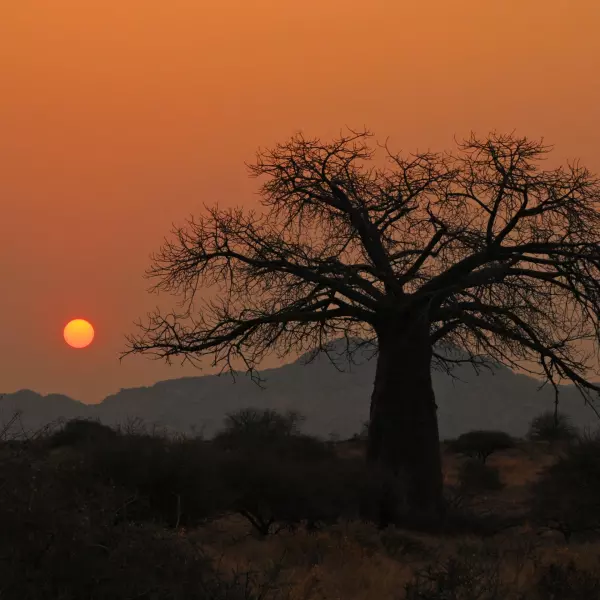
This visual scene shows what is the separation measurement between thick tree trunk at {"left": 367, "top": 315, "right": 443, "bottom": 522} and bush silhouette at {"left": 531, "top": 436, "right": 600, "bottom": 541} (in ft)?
9.42

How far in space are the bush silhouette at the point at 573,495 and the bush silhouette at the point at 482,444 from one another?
58.3 ft

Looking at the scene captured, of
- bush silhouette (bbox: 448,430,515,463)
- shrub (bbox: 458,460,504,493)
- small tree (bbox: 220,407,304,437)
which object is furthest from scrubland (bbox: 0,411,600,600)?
bush silhouette (bbox: 448,430,515,463)

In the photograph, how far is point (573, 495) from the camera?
16.1m

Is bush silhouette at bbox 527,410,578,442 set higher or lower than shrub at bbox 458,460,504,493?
higher

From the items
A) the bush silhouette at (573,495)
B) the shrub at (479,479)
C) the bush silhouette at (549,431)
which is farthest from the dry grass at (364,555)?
the bush silhouette at (549,431)

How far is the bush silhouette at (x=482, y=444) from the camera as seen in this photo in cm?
3512

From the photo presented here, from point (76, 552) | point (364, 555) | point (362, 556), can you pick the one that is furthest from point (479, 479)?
point (76, 552)

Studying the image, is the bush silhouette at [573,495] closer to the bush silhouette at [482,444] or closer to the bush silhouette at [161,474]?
the bush silhouette at [161,474]

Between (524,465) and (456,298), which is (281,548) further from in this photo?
(524,465)

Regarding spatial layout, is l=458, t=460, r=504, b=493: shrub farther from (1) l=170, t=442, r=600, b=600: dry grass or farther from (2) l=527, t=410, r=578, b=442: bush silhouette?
(1) l=170, t=442, r=600, b=600: dry grass

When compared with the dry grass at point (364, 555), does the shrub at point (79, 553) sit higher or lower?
higher

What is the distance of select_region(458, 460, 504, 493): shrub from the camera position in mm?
27591

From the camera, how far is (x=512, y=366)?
13898 millimetres

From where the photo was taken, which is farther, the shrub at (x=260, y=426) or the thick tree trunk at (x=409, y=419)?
the shrub at (x=260, y=426)
